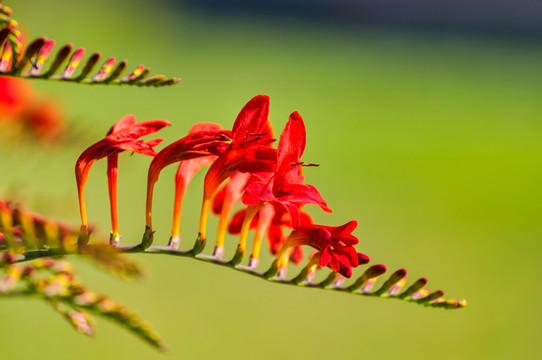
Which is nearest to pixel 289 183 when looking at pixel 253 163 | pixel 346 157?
pixel 253 163

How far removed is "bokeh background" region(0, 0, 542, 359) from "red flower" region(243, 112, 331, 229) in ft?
0.31

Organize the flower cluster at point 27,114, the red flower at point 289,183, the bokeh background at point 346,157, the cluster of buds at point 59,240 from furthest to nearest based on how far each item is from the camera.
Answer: the bokeh background at point 346,157 → the flower cluster at point 27,114 → the red flower at point 289,183 → the cluster of buds at point 59,240

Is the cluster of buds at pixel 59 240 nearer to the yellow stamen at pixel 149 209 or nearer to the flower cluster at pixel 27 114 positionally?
the yellow stamen at pixel 149 209

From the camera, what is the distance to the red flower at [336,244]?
1.04ft

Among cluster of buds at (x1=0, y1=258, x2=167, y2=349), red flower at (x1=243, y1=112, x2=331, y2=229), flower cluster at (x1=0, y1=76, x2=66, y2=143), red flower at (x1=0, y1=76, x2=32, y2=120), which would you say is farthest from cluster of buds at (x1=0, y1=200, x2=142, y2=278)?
red flower at (x1=0, y1=76, x2=32, y2=120)

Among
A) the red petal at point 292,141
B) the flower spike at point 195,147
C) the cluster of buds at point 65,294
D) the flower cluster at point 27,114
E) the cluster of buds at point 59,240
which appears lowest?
the cluster of buds at point 65,294

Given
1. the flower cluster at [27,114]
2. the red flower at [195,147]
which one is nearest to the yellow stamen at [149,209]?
the red flower at [195,147]

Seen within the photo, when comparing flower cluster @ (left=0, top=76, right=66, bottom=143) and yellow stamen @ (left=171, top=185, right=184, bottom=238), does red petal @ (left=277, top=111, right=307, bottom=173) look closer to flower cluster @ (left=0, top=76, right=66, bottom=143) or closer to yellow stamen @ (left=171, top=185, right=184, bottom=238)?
yellow stamen @ (left=171, top=185, right=184, bottom=238)

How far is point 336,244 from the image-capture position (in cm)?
33

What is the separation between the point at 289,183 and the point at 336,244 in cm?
4

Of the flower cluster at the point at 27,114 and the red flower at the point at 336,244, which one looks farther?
the flower cluster at the point at 27,114

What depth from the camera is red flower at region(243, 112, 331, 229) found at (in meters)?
0.31

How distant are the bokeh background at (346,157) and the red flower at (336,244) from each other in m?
0.12

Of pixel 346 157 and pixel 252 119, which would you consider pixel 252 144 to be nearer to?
pixel 252 119
